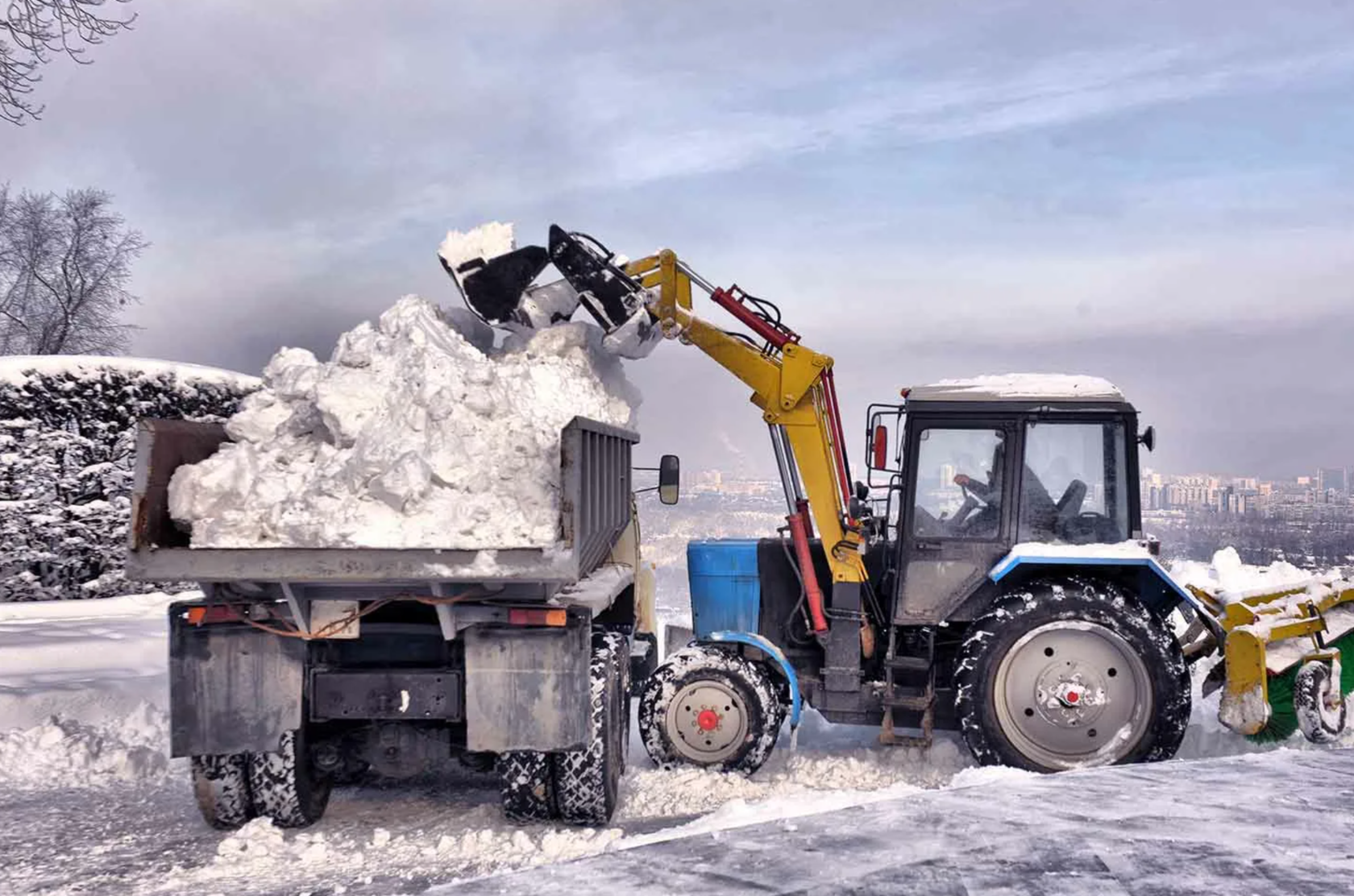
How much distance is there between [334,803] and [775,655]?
279cm

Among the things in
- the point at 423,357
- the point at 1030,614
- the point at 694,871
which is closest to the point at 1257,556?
the point at 1030,614

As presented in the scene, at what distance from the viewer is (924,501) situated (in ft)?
24.5

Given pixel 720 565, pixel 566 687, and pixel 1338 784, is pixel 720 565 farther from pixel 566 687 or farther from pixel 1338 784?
pixel 1338 784

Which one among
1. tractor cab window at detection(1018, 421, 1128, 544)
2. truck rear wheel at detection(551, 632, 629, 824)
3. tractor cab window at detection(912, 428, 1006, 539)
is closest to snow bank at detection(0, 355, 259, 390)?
truck rear wheel at detection(551, 632, 629, 824)

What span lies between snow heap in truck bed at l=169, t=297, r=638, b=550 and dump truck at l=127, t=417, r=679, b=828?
18 centimetres

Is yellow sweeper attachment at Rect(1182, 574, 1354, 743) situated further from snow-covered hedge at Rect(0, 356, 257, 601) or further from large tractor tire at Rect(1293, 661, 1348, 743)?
snow-covered hedge at Rect(0, 356, 257, 601)

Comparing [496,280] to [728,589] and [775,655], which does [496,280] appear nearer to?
A: [728,589]

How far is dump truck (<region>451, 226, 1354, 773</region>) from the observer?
22.8 feet

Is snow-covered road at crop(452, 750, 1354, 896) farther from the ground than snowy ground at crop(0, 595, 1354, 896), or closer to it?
farther from the ground

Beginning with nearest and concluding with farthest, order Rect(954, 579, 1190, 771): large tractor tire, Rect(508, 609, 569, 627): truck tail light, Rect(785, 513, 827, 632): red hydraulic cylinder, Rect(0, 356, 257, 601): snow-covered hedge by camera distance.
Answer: Rect(508, 609, 569, 627): truck tail light → Rect(954, 579, 1190, 771): large tractor tire → Rect(785, 513, 827, 632): red hydraulic cylinder → Rect(0, 356, 257, 601): snow-covered hedge

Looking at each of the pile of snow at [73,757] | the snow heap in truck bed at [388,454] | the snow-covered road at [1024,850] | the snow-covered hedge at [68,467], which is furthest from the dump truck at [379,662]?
the snow-covered hedge at [68,467]

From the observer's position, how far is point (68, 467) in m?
11.6

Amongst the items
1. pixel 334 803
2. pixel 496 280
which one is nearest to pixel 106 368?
pixel 496 280

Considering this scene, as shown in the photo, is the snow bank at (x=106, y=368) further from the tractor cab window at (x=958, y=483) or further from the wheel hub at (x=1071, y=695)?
the wheel hub at (x=1071, y=695)
